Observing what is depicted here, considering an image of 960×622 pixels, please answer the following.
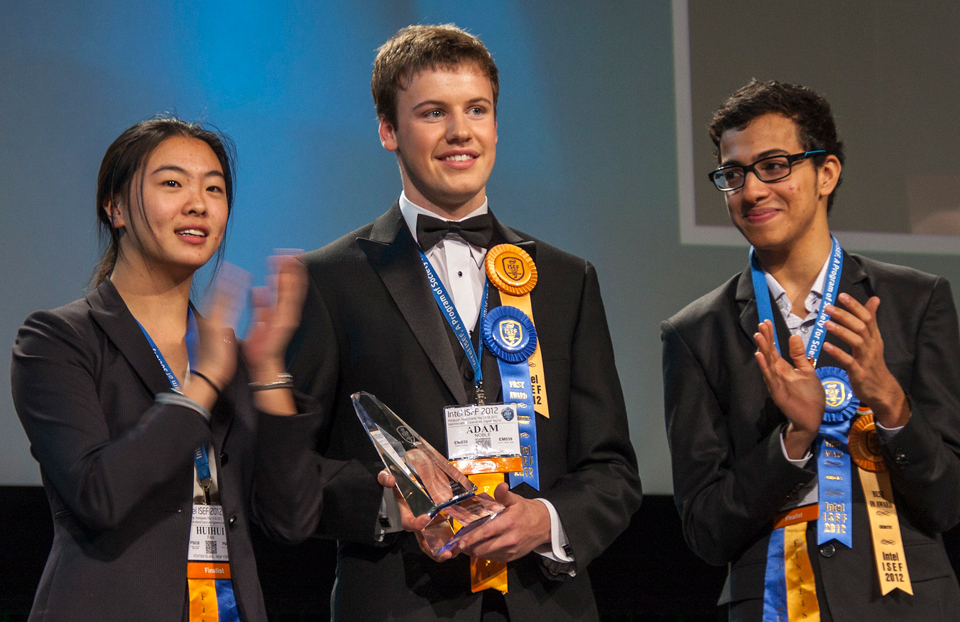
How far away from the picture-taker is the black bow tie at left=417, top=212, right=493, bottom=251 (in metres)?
2.12

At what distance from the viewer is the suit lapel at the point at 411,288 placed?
1.97 meters

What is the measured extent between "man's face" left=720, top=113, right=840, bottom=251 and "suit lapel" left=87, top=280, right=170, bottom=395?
1.60 m

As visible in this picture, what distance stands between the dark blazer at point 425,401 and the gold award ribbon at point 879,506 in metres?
0.58

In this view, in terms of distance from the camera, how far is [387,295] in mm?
2059

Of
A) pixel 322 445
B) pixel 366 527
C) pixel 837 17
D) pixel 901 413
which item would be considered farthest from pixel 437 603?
pixel 837 17

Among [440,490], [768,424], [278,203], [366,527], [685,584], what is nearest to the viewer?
[440,490]

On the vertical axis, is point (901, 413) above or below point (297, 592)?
above

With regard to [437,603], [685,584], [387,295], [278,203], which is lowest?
[685,584]

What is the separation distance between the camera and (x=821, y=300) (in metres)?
2.35

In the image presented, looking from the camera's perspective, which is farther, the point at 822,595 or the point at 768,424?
the point at 768,424

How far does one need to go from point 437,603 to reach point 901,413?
1180 millimetres

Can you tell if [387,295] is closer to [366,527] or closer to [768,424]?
[366,527]

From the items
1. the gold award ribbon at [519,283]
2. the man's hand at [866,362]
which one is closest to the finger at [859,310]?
the man's hand at [866,362]

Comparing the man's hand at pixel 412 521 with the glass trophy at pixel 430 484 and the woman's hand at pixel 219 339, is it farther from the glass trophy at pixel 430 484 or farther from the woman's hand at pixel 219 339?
the woman's hand at pixel 219 339
